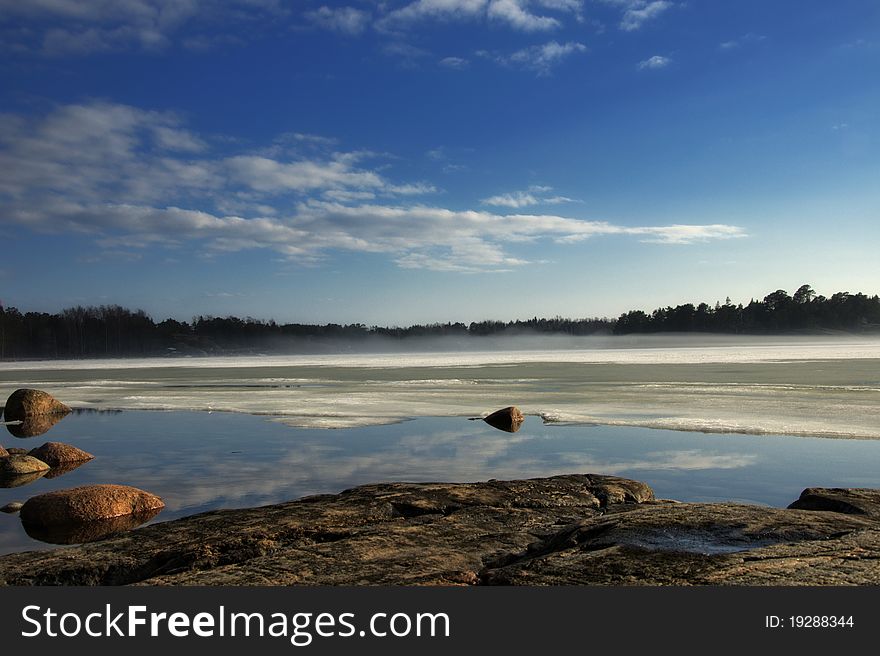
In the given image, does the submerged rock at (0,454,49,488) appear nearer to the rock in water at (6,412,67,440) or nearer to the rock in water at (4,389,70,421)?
the rock in water at (6,412,67,440)

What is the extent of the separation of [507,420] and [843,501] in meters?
9.45

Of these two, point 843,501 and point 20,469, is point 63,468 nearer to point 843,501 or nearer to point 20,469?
point 20,469

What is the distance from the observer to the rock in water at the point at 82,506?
8078mm

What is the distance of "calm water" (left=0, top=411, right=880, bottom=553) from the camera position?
966 cm

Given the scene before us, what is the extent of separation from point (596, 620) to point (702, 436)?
36.5 ft

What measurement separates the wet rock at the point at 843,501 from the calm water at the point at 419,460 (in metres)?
0.88

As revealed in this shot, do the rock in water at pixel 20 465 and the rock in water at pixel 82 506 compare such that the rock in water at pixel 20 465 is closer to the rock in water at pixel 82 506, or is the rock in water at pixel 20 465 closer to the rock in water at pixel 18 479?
the rock in water at pixel 18 479

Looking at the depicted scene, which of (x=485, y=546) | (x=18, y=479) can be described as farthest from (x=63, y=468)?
(x=485, y=546)

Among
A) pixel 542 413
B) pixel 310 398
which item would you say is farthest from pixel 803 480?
pixel 310 398

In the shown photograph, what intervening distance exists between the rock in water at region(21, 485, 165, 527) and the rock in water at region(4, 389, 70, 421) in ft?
45.7

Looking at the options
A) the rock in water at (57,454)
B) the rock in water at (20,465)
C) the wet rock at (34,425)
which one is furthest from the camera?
the wet rock at (34,425)

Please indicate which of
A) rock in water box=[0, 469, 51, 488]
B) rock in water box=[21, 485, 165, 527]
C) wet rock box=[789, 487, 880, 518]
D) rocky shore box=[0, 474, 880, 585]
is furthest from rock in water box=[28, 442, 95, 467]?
wet rock box=[789, 487, 880, 518]

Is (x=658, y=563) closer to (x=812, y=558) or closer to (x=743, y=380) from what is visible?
(x=812, y=558)

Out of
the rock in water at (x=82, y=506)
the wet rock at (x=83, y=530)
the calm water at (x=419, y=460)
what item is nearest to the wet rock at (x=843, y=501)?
the calm water at (x=419, y=460)
